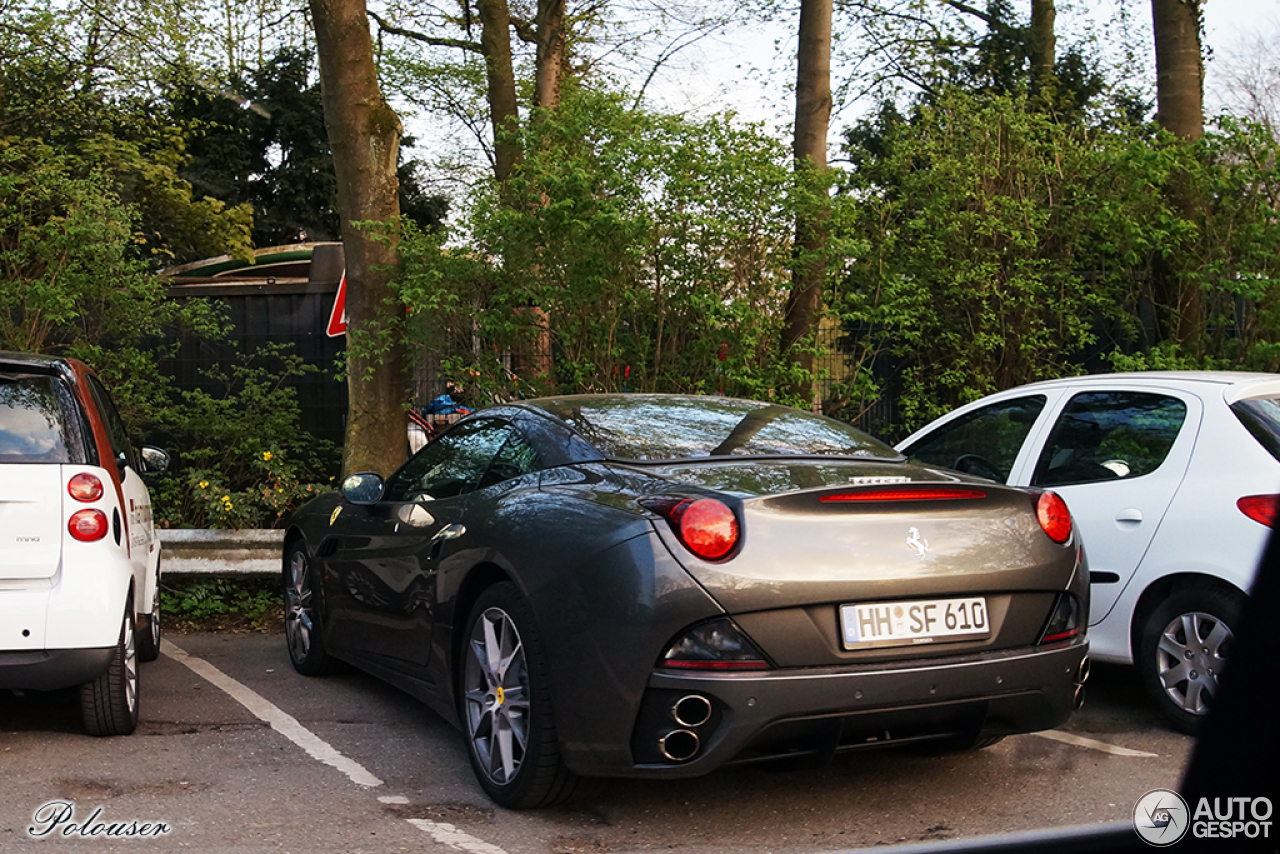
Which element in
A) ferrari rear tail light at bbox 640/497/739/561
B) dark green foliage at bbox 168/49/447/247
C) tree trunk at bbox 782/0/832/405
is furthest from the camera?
dark green foliage at bbox 168/49/447/247

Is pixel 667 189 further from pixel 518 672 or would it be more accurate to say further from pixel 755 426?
pixel 518 672

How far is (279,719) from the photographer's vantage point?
551cm

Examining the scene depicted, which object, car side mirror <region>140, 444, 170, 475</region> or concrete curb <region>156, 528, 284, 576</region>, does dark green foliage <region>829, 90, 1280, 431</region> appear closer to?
concrete curb <region>156, 528, 284, 576</region>

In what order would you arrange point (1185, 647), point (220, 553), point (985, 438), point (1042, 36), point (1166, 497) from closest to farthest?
point (1185, 647) → point (1166, 497) → point (985, 438) → point (220, 553) → point (1042, 36)

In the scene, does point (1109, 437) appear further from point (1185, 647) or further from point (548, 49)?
point (548, 49)

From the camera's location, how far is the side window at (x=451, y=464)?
4.98 meters

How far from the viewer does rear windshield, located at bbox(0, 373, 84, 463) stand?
4.96 meters

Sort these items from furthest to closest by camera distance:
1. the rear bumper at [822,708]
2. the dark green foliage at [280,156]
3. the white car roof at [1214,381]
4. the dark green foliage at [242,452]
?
the dark green foliage at [280,156] < the dark green foliage at [242,452] < the white car roof at [1214,381] < the rear bumper at [822,708]

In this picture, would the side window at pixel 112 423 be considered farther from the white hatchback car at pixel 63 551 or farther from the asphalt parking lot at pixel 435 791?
the asphalt parking lot at pixel 435 791

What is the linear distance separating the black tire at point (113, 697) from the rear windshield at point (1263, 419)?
4649mm

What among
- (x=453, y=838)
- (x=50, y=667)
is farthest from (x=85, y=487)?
(x=453, y=838)

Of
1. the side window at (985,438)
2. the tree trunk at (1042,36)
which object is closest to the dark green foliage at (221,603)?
the side window at (985,438)

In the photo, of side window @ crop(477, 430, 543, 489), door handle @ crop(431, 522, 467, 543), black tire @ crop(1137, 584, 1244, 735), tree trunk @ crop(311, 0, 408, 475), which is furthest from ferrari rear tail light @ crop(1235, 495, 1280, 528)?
tree trunk @ crop(311, 0, 408, 475)

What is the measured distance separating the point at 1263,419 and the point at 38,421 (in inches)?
199
